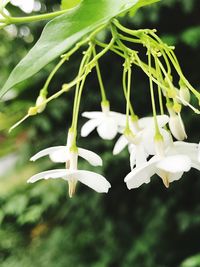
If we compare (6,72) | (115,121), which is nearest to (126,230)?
(6,72)

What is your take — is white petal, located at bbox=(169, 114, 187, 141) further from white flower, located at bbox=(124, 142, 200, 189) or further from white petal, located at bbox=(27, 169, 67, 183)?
white petal, located at bbox=(27, 169, 67, 183)

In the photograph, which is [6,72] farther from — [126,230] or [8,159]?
[126,230]

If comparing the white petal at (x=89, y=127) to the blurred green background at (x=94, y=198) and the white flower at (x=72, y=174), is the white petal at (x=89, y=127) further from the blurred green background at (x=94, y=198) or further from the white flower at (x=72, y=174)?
Answer: the blurred green background at (x=94, y=198)

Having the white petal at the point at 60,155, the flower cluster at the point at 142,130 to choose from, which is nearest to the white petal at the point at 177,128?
the flower cluster at the point at 142,130

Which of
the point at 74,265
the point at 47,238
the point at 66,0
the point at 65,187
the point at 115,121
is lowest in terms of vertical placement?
the point at 74,265

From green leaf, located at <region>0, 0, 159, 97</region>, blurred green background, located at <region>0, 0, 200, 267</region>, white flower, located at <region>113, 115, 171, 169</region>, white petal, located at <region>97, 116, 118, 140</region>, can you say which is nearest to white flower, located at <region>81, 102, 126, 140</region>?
white petal, located at <region>97, 116, 118, 140</region>

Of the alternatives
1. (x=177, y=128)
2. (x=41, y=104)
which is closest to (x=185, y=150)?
(x=177, y=128)

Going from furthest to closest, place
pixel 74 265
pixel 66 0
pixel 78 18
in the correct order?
pixel 74 265
pixel 66 0
pixel 78 18
